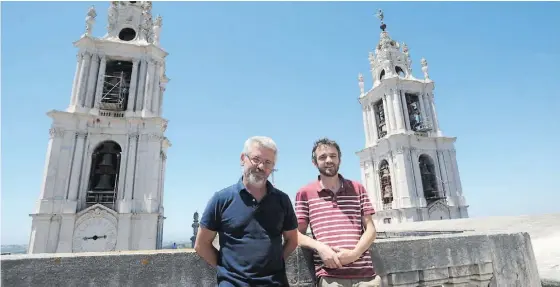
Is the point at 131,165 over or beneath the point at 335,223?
over

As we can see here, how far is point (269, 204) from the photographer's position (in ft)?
9.23

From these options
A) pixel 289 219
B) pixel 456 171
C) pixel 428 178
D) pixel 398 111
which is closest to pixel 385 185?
pixel 428 178

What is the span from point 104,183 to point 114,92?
8.79 metres

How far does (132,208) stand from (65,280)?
20558mm

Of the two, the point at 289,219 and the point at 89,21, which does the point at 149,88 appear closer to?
the point at 89,21

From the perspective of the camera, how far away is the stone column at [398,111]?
3350cm

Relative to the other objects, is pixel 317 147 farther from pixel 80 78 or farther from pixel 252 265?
pixel 80 78

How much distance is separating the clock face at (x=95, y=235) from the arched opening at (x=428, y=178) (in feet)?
102

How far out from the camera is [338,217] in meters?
3.30

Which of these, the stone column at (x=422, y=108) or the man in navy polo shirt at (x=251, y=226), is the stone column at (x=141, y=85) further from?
the stone column at (x=422, y=108)

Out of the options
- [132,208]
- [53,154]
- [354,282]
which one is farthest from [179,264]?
[53,154]

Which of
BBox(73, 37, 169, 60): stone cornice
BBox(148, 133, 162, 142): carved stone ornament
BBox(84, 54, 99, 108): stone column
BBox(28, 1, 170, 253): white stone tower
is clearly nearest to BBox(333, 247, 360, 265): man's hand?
BBox(28, 1, 170, 253): white stone tower

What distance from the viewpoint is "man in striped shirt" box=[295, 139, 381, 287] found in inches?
121

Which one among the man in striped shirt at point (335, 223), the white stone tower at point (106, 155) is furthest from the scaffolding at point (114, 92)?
the man in striped shirt at point (335, 223)
